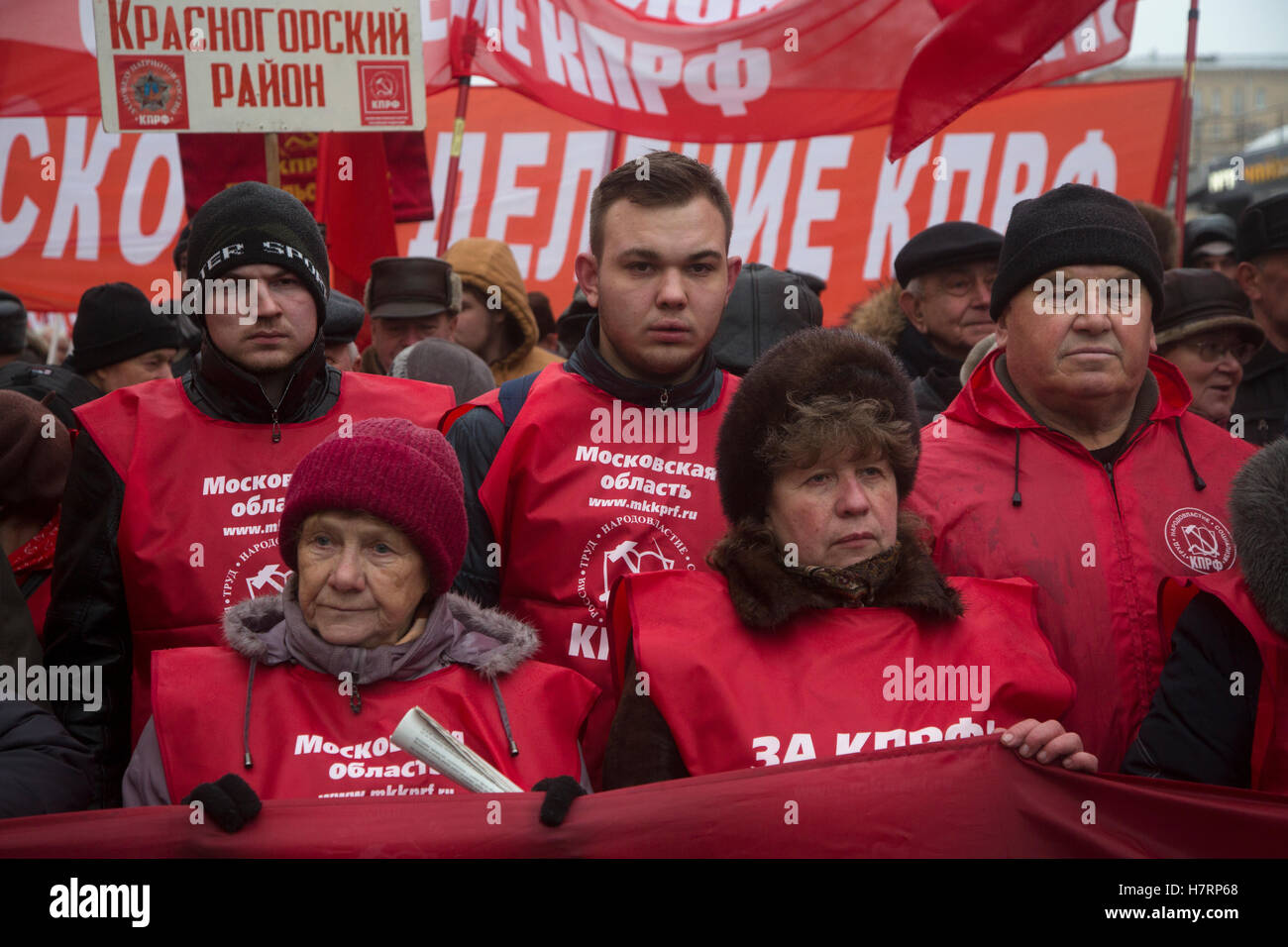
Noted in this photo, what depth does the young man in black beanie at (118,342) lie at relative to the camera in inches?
195

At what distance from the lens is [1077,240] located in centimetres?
306

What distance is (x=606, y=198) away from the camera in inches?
128

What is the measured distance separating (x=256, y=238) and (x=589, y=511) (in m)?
1.06

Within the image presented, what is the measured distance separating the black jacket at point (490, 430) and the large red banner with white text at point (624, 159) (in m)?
5.98

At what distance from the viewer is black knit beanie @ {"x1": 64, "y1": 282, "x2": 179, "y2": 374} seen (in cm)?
496

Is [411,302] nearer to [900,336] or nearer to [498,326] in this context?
[498,326]

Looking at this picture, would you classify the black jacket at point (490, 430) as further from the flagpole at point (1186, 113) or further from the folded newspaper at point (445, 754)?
the flagpole at point (1186, 113)

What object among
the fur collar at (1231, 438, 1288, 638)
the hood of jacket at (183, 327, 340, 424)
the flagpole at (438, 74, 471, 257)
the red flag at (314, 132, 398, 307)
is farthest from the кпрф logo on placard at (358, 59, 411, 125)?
the fur collar at (1231, 438, 1288, 638)

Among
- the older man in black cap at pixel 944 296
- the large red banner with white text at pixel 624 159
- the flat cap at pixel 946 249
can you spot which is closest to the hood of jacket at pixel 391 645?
the older man in black cap at pixel 944 296

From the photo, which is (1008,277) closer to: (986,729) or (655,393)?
(655,393)

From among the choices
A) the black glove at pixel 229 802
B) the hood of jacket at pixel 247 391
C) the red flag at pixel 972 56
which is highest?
the red flag at pixel 972 56

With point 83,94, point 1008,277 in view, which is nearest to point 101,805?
point 1008,277

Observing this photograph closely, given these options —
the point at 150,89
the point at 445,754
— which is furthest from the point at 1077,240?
the point at 150,89
